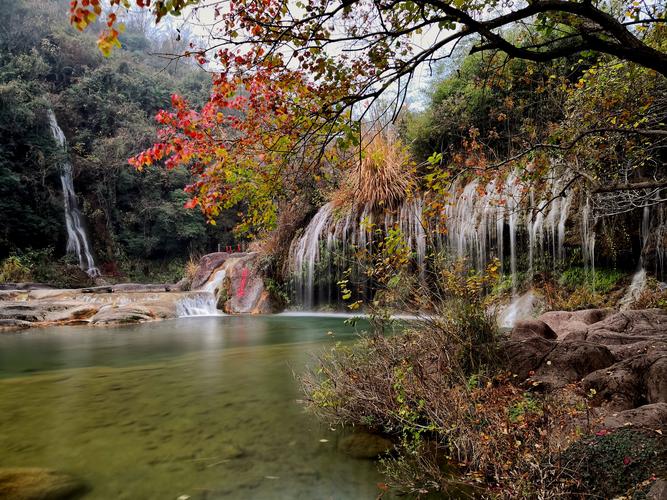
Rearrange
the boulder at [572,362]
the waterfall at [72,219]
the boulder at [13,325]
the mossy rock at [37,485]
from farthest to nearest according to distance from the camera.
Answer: the waterfall at [72,219] → the boulder at [13,325] → the boulder at [572,362] → the mossy rock at [37,485]

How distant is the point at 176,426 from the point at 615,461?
3.39 m

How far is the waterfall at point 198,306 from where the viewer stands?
1485cm

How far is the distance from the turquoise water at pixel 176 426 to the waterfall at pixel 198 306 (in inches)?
275

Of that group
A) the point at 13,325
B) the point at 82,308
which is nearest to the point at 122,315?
the point at 82,308

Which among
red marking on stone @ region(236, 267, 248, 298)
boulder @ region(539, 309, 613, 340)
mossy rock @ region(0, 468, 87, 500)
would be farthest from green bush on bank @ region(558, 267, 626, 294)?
red marking on stone @ region(236, 267, 248, 298)

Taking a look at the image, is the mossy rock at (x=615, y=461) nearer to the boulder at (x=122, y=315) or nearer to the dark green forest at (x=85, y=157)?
the boulder at (x=122, y=315)

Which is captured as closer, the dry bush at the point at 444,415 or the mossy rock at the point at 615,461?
the mossy rock at the point at 615,461

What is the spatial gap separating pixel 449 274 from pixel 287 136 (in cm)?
187

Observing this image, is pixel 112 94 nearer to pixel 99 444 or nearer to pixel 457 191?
pixel 457 191

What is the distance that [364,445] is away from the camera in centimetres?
312

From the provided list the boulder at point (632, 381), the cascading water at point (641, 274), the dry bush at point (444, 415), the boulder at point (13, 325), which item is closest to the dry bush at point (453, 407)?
the dry bush at point (444, 415)

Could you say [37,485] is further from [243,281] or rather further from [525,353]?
[243,281]

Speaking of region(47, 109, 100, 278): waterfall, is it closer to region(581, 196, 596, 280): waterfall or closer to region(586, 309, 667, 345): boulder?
region(581, 196, 596, 280): waterfall

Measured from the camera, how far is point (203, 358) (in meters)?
6.98
